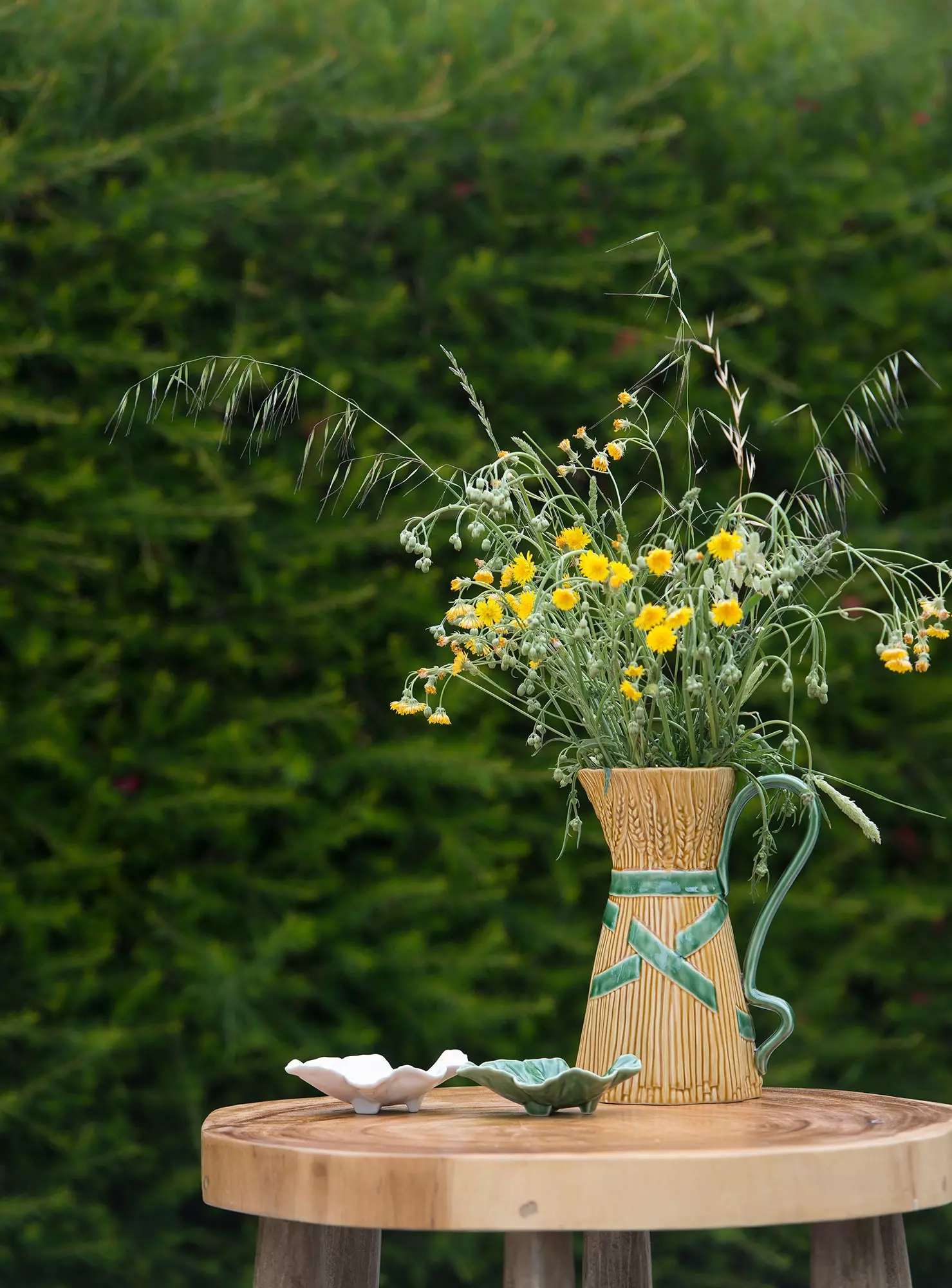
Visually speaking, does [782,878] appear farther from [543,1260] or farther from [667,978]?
[543,1260]

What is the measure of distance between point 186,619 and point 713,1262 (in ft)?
4.71

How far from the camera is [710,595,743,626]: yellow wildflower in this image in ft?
4.55

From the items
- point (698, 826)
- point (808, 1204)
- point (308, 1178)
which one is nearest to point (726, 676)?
point (698, 826)

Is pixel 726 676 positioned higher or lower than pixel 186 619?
lower

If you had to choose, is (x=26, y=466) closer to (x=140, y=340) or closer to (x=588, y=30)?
(x=140, y=340)

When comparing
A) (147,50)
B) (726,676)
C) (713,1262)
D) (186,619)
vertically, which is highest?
(147,50)

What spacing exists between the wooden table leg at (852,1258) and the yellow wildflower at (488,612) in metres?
0.63

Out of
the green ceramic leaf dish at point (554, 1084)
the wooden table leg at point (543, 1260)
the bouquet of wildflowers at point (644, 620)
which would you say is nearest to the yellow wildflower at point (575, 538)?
the bouquet of wildflowers at point (644, 620)

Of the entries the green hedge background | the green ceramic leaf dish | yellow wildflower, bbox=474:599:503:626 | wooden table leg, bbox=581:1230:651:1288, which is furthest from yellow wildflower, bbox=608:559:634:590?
the green hedge background

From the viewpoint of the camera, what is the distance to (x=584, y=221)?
2.61m

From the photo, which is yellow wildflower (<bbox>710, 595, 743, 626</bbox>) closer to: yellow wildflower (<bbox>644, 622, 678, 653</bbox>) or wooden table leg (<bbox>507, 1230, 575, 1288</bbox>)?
yellow wildflower (<bbox>644, 622, 678, 653</bbox>)

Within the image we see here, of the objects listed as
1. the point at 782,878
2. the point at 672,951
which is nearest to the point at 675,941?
the point at 672,951

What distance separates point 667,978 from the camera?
146 cm

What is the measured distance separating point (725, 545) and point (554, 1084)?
0.53 metres
